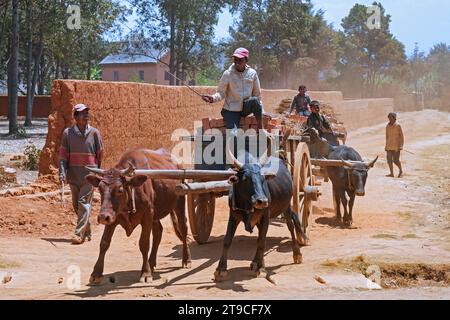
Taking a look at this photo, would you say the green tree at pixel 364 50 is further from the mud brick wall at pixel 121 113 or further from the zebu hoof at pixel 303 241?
the zebu hoof at pixel 303 241

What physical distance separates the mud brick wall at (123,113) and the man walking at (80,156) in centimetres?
249

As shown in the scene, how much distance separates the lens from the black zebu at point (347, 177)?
12719 mm

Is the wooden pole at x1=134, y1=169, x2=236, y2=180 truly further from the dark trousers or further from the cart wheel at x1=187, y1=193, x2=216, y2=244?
the cart wheel at x1=187, y1=193, x2=216, y2=244

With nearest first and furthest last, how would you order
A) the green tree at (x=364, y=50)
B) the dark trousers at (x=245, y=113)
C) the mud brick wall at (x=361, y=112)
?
the dark trousers at (x=245, y=113) → the mud brick wall at (x=361, y=112) → the green tree at (x=364, y=50)

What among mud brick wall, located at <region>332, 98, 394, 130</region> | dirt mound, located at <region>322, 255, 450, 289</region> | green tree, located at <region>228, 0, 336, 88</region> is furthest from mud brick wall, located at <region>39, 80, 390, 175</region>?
green tree, located at <region>228, 0, 336, 88</region>

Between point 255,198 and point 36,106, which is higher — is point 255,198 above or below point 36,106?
below

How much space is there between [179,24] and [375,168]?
1868 cm

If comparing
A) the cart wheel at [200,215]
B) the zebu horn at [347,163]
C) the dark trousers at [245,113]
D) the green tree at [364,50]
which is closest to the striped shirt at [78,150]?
the cart wheel at [200,215]

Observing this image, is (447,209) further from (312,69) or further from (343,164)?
(312,69)

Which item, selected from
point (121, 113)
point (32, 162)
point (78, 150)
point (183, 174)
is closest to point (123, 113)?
point (121, 113)

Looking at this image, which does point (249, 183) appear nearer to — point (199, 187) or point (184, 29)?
point (199, 187)

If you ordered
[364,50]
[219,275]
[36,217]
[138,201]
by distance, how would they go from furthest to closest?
[364,50] < [36,217] < [219,275] < [138,201]

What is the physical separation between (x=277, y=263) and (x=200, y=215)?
1745 millimetres

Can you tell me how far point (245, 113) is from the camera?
9680 millimetres
